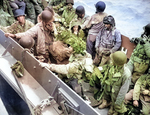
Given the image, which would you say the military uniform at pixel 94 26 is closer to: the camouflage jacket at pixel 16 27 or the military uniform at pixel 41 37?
the military uniform at pixel 41 37

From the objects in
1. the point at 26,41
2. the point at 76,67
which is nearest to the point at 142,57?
the point at 76,67

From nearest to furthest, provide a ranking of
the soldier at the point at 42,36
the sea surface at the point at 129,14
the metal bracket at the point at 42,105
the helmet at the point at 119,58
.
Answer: the metal bracket at the point at 42,105 < the helmet at the point at 119,58 < the soldier at the point at 42,36 < the sea surface at the point at 129,14

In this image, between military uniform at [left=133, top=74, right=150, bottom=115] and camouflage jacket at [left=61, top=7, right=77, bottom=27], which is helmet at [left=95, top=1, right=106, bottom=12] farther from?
military uniform at [left=133, top=74, right=150, bottom=115]

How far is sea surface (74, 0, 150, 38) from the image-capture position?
8.18 metres

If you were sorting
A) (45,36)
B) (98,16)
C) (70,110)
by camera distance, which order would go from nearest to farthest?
(70,110) < (45,36) < (98,16)

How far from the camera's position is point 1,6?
16.3 ft

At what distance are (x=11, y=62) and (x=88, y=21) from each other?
2.31 meters

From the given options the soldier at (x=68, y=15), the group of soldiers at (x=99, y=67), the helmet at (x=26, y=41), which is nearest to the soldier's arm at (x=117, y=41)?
the group of soldiers at (x=99, y=67)

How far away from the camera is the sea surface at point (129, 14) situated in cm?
818

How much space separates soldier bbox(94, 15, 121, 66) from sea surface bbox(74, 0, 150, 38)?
371 cm

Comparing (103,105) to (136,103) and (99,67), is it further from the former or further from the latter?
(99,67)

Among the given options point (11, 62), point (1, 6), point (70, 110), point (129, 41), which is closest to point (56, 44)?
point (11, 62)

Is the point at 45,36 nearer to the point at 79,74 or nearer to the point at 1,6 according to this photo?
the point at 79,74

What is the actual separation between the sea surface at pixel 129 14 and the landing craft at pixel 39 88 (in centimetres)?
538
